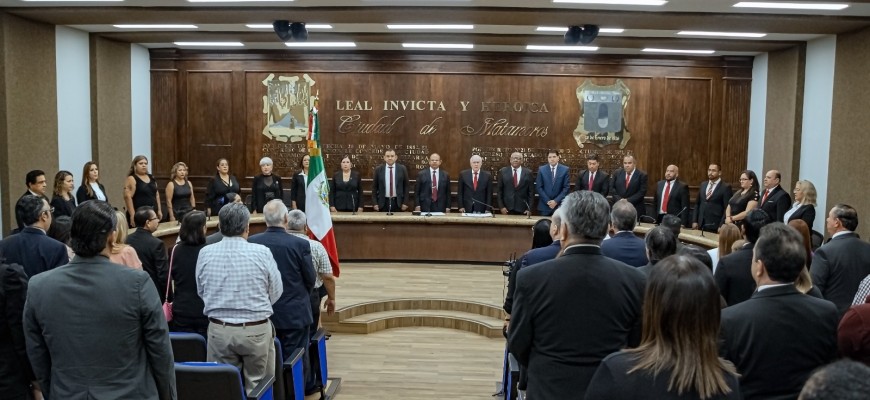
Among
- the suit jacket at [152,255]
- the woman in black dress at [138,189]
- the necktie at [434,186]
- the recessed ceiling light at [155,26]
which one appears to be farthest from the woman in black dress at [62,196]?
the necktie at [434,186]

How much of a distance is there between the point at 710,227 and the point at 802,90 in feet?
8.61

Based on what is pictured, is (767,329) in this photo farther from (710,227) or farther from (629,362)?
(710,227)

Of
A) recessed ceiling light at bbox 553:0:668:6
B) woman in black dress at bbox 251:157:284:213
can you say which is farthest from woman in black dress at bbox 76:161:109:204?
recessed ceiling light at bbox 553:0:668:6

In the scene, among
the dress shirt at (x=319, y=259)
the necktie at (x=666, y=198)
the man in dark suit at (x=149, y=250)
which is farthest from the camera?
the necktie at (x=666, y=198)

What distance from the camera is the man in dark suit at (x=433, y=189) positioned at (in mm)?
10508

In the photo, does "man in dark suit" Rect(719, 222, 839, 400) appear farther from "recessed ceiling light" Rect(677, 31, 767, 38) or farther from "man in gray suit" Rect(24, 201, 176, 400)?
"recessed ceiling light" Rect(677, 31, 767, 38)

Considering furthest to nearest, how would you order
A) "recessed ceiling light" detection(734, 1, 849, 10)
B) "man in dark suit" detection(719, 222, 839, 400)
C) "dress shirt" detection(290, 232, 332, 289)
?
1. "recessed ceiling light" detection(734, 1, 849, 10)
2. "dress shirt" detection(290, 232, 332, 289)
3. "man in dark suit" detection(719, 222, 839, 400)

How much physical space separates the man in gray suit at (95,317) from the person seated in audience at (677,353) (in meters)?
1.65

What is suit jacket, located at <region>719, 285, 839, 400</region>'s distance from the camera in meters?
2.43

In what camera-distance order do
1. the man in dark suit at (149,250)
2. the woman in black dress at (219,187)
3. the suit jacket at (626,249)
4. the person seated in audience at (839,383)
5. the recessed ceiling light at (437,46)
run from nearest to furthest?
the person seated in audience at (839,383), the suit jacket at (626,249), the man in dark suit at (149,250), the woman in black dress at (219,187), the recessed ceiling light at (437,46)

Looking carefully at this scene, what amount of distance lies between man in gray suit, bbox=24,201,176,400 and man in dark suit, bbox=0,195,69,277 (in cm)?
173

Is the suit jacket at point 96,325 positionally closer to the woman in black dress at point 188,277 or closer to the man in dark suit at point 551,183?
the woman in black dress at point 188,277

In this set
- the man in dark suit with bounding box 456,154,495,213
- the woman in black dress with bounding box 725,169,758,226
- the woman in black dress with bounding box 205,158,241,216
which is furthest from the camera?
the man in dark suit with bounding box 456,154,495,213

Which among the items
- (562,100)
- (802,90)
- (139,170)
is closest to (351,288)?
(139,170)
